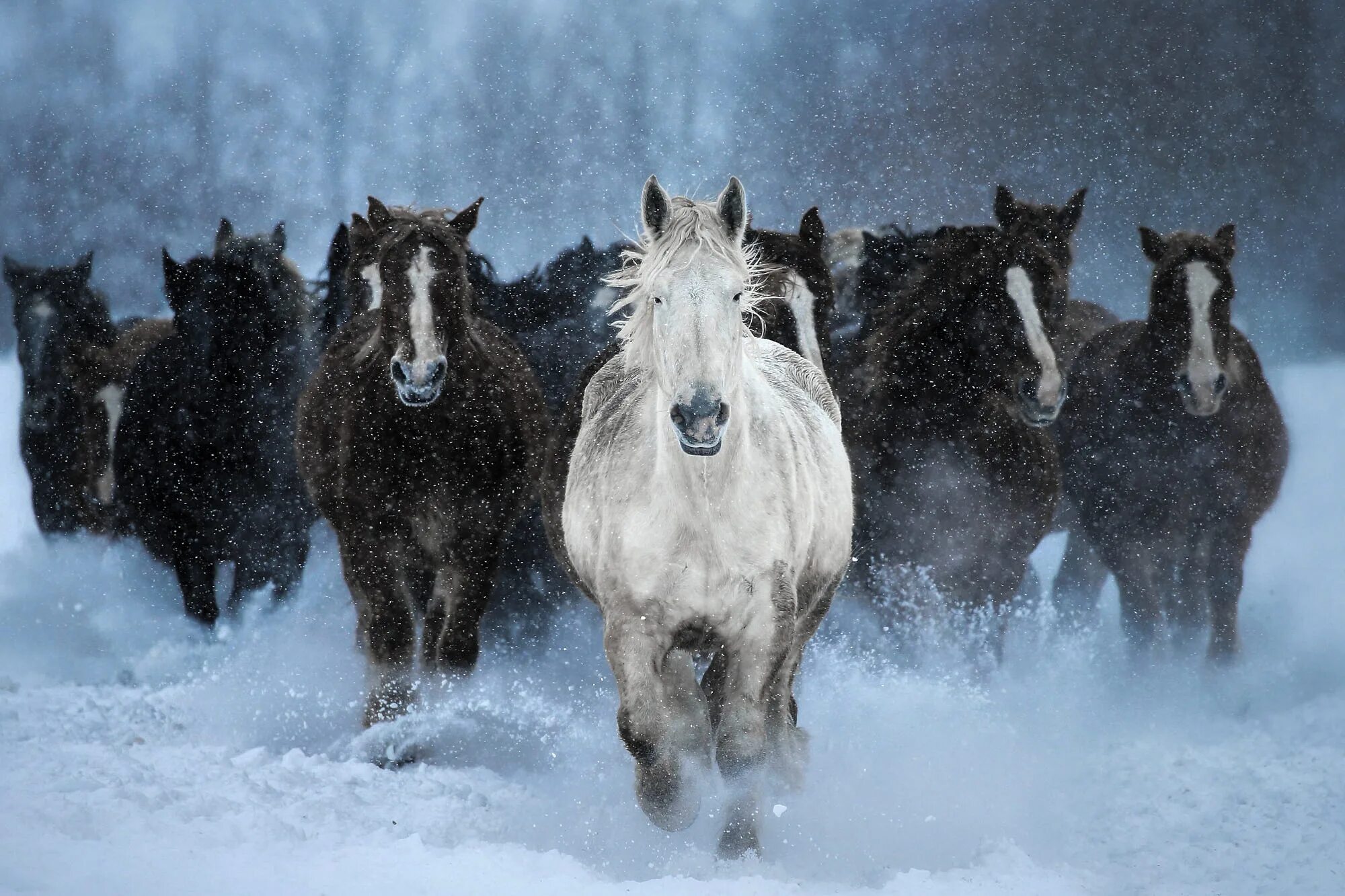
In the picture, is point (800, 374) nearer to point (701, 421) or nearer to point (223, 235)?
point (701, 421)

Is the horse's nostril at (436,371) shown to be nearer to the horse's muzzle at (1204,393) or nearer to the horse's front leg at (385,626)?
the horse's front leg at (385,626)

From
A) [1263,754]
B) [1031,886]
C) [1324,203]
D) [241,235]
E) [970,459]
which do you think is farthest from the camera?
[1324,203]

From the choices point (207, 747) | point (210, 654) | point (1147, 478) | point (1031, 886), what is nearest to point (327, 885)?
point (207, 747)

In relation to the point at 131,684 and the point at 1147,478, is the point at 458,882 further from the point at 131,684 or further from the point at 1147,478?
the point at 1147,478

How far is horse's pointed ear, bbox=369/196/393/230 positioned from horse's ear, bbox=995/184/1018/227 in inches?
113

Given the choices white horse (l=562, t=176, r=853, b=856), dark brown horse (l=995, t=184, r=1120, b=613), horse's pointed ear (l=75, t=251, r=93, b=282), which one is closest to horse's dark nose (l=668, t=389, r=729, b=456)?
white horse (l=562, t=176, r=853, b=856)

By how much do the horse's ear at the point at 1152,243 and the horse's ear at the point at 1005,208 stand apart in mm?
829

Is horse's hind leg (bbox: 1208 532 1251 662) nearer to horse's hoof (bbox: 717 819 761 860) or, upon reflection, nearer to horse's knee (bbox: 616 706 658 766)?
horse's hoof (bbox: 717 819 761 860)

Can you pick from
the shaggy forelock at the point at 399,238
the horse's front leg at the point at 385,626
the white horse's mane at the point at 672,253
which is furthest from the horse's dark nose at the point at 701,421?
the horse's front leg at the point at 385,626

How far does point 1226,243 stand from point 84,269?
6.56 meters

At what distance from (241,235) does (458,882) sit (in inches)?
168

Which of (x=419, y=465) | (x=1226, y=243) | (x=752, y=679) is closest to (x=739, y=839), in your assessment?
(x=752, y=679)

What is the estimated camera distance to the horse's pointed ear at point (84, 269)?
791 cm

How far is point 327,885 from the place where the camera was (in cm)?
392
